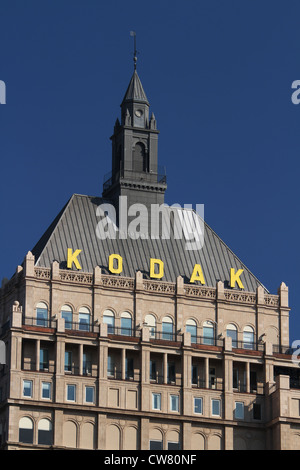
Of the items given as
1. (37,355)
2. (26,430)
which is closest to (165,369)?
(37,355)

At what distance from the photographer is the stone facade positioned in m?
186

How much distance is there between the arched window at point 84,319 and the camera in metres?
192

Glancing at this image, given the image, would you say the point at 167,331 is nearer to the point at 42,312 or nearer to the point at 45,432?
the point at 42,312

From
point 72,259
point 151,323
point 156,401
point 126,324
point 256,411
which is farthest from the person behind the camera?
point 151,323

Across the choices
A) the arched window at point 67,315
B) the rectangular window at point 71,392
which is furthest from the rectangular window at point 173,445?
the arched window at point 67,315

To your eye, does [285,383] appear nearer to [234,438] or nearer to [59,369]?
[234,438]

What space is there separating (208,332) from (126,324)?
9.66m

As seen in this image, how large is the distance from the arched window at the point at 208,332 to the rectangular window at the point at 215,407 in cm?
767

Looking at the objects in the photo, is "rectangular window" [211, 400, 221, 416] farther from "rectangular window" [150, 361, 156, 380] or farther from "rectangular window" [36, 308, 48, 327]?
"rectangular window" [36, 308, 48, 327]

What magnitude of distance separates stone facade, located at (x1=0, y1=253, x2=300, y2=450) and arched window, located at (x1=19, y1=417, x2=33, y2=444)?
10 cm

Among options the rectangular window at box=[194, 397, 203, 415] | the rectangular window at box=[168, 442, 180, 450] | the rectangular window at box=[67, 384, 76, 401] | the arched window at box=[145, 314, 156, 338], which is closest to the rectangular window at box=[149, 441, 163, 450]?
the rectangular window at box=[168, 442, 180, 450]

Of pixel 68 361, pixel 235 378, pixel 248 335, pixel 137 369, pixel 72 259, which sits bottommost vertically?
pixel 137 369

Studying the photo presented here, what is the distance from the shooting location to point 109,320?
7623 inches
